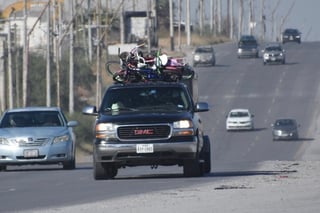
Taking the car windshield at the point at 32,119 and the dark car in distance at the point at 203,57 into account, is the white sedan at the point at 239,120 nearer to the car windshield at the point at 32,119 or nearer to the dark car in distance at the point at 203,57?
the dark car in distance at the point at 203,57

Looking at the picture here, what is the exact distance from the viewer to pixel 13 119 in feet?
105

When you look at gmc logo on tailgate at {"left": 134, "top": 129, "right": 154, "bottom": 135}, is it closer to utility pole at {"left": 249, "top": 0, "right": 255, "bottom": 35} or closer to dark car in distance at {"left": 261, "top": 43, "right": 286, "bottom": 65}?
dark car in distance at {"left": 261, "top": 43, "right": 286, "bottom": 65}

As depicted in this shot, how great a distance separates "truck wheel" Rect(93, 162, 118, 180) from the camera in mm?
24641

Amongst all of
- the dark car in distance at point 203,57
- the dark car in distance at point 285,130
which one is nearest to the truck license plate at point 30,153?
the dark car in distance at point 285,130

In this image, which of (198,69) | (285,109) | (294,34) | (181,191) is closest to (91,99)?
(285,109)

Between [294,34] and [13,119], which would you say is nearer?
[13,119]

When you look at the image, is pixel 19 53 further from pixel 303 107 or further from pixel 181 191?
pixel 181 191

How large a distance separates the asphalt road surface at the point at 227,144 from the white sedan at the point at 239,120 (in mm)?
438

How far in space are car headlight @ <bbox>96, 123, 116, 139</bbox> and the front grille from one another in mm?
110

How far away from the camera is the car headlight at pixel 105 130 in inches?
952

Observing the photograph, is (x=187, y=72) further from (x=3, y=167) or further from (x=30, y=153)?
(x=3, y=167)

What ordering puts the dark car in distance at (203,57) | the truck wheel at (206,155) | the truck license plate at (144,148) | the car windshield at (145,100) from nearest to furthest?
the truck license plate at (144,148) → the car windshield at (145,100) → the truck wheel at (206,155) → the dark car in distance at (203,57)

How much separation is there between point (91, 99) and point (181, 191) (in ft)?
226

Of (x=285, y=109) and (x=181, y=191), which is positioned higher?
(x=181, y=191)
